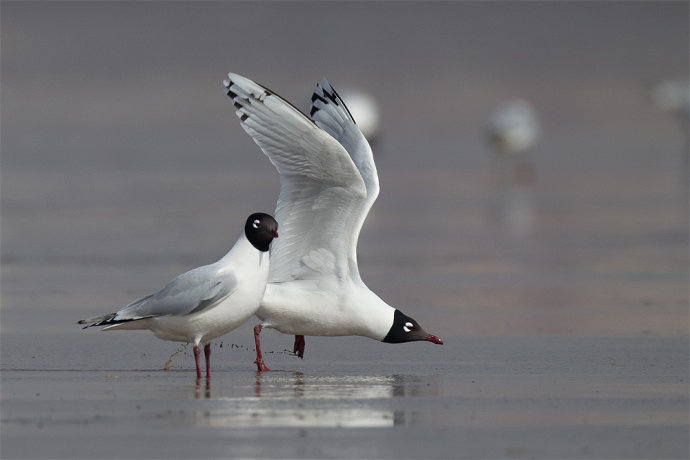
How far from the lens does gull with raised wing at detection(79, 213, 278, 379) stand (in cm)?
764

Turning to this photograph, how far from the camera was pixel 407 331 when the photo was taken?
8422 mm

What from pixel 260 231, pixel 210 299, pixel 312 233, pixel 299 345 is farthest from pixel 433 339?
pixel 210 299

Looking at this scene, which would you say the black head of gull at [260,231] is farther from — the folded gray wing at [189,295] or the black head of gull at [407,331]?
the black head of gull at [407,331]

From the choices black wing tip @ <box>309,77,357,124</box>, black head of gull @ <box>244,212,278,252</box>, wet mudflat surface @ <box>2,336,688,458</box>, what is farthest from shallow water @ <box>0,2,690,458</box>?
black wing tip @ <box>309,77,357,124</box>

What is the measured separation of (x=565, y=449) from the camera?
5.88 m

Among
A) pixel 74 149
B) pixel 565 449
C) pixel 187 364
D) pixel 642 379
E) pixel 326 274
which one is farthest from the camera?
pixel 74 149

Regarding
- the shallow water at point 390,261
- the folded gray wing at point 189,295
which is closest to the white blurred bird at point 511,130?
the shallow water at point 390,261

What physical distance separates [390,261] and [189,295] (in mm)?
4742

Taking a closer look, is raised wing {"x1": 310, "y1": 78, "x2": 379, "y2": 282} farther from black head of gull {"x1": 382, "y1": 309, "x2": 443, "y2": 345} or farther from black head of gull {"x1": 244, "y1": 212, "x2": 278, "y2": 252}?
black head of gull {"x1": 244, "y1": 212, "x2": 278, "y2": 252}

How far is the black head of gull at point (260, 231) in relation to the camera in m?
7.77

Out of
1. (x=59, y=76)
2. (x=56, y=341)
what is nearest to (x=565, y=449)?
(x=56, y=341)

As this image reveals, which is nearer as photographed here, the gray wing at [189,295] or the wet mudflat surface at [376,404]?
the wet mudflat surface at [376,404]

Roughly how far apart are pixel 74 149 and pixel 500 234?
32.5ft

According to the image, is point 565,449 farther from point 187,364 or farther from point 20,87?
point 20,87
